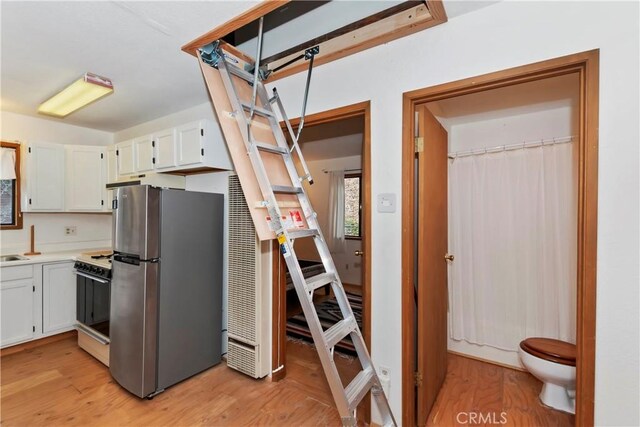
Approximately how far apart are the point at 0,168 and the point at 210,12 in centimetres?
324

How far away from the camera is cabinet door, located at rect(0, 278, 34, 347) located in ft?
9.25

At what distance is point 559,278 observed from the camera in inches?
100

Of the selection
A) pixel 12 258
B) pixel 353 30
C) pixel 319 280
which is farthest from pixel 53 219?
pixel 353 30

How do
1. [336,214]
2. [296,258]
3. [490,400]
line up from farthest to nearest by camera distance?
[336,214]
[490,400]
[296,258]

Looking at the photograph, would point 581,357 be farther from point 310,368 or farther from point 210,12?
point 210,12

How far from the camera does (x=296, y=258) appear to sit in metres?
1.48

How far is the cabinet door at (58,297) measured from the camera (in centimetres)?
310

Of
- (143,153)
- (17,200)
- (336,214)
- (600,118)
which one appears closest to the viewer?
(600,118)

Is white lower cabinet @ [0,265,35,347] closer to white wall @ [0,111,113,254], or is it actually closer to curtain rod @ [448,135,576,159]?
white wall @ [0,111,113,254]

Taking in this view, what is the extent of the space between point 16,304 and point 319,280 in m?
3.29

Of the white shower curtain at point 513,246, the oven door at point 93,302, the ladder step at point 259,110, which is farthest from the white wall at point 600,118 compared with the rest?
the oven door at point 93,302

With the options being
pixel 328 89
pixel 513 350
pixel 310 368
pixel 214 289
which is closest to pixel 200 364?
pixel 214 289

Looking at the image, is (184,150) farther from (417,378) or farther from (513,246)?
(513,246)

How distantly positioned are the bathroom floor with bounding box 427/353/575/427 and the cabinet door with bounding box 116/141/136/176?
3534 millimetres
